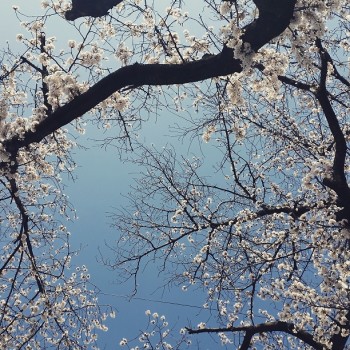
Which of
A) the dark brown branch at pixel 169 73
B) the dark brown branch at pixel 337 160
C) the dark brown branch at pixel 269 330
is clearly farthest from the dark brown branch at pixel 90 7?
the dark brown branch at pixel 269 330

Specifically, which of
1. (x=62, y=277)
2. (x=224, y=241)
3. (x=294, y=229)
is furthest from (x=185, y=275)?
Answer: (x=294, y=229)

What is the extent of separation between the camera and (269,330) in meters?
8.07

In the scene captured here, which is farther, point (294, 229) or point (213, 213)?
point (213, 213)

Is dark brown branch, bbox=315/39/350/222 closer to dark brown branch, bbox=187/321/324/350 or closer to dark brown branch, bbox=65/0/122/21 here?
dark brown branch, bbox=187/321/324/350

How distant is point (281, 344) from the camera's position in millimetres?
9516

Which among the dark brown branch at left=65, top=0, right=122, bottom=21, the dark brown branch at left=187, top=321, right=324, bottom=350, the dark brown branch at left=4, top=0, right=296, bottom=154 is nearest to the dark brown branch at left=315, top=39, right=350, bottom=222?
the dark brown branch at left=4, top=0, right=296, bottom=154

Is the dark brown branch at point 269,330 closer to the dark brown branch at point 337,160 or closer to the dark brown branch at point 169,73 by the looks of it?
the dark brown branch at point 337,160

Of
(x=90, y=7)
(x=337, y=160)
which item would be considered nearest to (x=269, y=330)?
(x=337, y=160)

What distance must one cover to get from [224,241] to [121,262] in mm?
2374

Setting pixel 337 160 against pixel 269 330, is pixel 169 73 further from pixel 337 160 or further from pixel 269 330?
pixel 269 330

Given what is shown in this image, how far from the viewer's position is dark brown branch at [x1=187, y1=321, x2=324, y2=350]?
7.78m

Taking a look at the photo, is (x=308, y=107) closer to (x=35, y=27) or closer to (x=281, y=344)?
(x=281, y=344)

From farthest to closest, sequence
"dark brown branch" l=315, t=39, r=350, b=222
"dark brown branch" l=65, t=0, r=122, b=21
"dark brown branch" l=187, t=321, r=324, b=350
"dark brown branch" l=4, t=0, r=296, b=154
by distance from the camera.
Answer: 1. "dark brown branch" l=187, t=321, r=324, b=350
2. "dark brown branch" l=315, t=39, r=350, b=222
3. "dark brown branch" l=65, t=0, r=122, b=21
4. "dark brown branch" l=4, t=0, r=296, b=154

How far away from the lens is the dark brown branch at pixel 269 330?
306 inches
